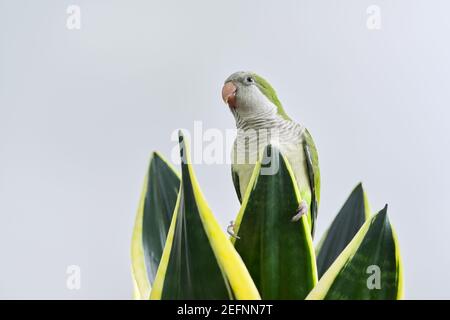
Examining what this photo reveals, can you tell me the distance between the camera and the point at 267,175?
39 centimetres

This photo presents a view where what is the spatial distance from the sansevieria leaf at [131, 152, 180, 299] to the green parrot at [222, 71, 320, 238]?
0.12m

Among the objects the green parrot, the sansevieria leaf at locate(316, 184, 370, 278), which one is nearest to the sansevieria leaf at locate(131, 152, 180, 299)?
the green parrot

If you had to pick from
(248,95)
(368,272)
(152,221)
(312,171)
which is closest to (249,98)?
(248,95)

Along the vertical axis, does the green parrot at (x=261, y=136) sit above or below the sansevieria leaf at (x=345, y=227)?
above

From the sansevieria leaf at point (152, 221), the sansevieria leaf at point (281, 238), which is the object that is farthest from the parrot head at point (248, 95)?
the sansevieria leaf at point (281, 238)

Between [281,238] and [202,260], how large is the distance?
88 mm

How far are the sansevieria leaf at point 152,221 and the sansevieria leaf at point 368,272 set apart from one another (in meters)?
0.26

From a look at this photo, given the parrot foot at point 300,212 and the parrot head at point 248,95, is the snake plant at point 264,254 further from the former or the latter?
the parrot head at point 248,95

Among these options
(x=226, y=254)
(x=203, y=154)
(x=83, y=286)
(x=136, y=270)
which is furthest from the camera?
(x=83, y=286)

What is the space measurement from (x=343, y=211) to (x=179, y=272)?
1.15ft

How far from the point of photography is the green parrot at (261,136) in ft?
2.12

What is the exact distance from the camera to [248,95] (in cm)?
71
